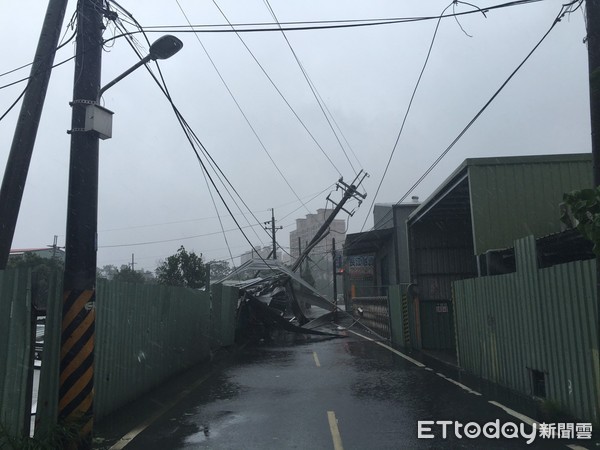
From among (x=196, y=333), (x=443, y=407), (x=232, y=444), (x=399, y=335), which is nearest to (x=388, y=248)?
(x=399, y=335)

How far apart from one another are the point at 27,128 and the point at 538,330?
9.00 meters

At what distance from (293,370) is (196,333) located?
10.9 ft

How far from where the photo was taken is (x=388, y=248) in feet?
113

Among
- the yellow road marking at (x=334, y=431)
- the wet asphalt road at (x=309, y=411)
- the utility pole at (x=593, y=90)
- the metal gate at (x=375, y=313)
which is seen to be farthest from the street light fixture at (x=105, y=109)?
the metal gate at (x=375, y=313)

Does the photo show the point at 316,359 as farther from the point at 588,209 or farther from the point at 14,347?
the point at 588,209

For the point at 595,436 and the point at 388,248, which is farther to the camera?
the point at 388,248

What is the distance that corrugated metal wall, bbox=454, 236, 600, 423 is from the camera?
298 inches

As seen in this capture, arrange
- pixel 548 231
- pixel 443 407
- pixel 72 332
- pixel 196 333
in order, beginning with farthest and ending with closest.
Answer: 1. pixel 196 333
2. pixel 548 231
3. pixel 443 407
4. pixel 72 332

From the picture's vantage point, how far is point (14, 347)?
5961 millimetres

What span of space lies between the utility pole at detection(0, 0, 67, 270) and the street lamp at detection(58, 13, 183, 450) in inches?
53.0

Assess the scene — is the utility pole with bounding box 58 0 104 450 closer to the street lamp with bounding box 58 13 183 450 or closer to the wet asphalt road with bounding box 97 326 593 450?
the street lamp with bounding box 58 13 183 450

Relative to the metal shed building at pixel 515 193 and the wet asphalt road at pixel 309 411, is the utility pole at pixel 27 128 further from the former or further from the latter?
→ the metal shed building at pixel 515 193

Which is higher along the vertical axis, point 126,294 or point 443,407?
point 126,294

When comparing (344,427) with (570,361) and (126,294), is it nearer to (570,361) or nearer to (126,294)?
(570,361)
